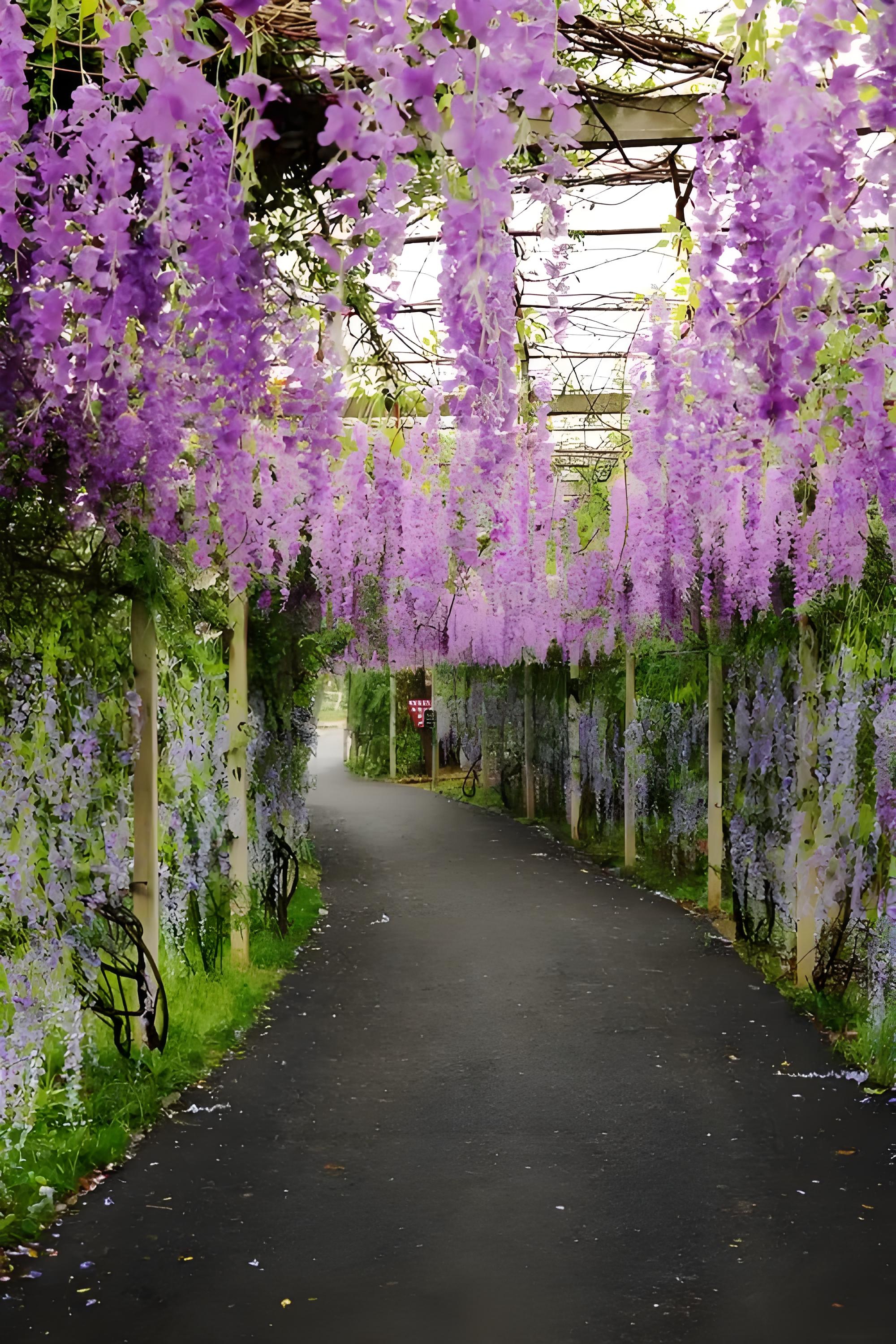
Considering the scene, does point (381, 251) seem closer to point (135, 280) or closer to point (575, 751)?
point (135, 280)

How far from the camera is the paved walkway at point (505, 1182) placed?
99.3 inches

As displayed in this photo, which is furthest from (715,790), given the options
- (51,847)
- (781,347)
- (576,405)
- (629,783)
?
(781,347)

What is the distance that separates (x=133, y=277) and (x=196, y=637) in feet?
9.64

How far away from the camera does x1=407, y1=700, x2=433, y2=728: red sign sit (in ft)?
55.0

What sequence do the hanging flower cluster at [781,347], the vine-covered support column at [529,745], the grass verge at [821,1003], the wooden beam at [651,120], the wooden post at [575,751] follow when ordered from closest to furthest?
the hanging flower cluster at [781,347] → the wooden beam at [651,120] → the grass verge at [821,1003] → the wooden post at [575,751] → the vine-covered support column at [529,745]

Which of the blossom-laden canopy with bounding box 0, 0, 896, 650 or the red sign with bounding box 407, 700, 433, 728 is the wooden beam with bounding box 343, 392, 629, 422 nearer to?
the blossom-laden canopy with bounding box 0, 0, 896, 650

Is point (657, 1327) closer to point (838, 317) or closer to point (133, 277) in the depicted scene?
point (838, 317)

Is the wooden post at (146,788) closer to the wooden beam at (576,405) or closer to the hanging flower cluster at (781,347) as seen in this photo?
the hanging flower cluster at (781,347)

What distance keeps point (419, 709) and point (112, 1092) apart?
13.2 meters

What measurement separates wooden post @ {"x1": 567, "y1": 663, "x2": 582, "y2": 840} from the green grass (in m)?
5.32

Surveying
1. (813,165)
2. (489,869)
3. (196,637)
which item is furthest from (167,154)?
(489,869)

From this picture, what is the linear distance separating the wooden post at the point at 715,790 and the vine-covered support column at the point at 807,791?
3.74ft

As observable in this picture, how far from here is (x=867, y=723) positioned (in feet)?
14.8

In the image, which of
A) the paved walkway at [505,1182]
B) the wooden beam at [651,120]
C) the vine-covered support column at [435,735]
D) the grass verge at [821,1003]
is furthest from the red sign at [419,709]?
the wooden beam at [651,120]
